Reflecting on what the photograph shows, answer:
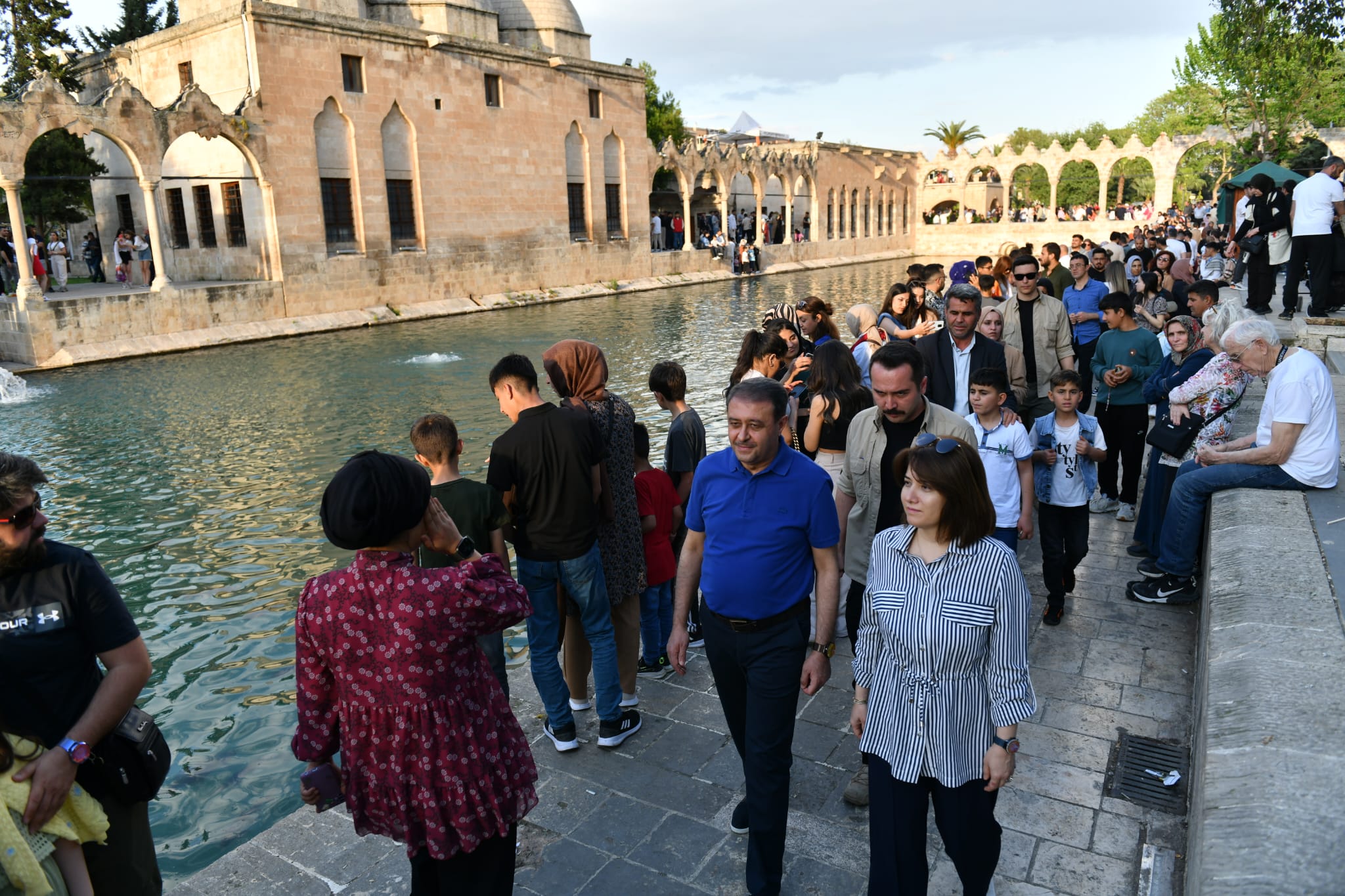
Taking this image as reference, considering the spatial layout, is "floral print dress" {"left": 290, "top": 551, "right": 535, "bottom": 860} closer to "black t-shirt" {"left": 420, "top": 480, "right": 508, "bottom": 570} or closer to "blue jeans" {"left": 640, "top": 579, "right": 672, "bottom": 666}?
"black t-shirt" {"left": 420, "top": 480, "right": 508, "bottom": 570}

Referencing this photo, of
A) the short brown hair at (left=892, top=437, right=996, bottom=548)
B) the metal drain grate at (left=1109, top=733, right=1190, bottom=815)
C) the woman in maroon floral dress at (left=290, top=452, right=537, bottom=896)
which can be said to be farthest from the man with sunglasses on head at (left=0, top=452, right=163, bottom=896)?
the metal drain grate at (left=1109, top=733, right=1190, bottom=815)

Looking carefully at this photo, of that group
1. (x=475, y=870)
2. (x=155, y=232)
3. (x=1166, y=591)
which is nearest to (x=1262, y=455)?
(x=1166, y=591)

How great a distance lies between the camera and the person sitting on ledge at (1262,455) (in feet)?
14.4

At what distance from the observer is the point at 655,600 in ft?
15.5

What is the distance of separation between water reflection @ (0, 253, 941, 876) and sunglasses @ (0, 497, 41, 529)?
7.09 feet

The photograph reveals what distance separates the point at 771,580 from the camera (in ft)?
9.48

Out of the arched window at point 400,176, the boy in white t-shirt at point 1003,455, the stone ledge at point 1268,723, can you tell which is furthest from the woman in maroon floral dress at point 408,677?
the arched window at point 400,176

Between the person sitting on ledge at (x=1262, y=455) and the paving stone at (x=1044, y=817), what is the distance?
2.14 metres

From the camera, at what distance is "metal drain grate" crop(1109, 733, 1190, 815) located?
337 centimetres

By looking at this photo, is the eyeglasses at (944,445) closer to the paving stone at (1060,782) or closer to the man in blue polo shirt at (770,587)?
the man in blue polo shirt at (770,587)

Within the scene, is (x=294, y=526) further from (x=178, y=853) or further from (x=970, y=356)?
(x=970, y=356)

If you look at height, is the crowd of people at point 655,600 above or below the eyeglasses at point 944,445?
Answer: below

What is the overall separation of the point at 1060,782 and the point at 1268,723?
1047 millimetres

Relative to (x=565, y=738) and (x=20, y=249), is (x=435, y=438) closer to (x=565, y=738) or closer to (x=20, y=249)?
(x=565, y=738)
